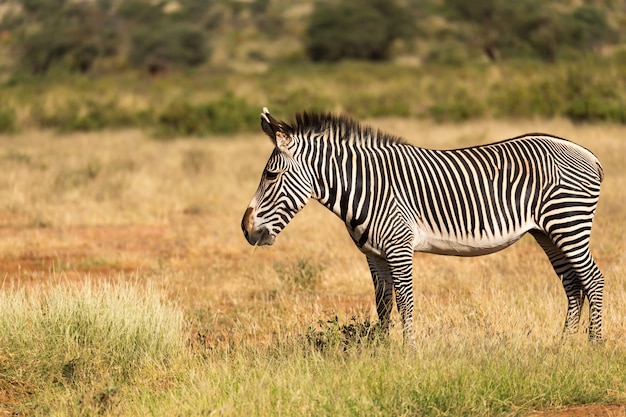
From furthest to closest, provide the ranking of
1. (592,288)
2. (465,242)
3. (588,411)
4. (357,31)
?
(357,31), (592,288), (465,242), (588,411)

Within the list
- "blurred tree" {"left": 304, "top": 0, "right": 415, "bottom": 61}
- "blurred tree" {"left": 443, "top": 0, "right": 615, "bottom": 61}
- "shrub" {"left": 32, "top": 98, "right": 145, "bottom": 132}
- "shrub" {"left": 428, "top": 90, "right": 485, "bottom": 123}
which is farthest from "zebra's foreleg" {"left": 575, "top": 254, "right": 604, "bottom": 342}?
"blurred tree" {"left": 304, "top": 0, "right": 415, "bottom": 61}

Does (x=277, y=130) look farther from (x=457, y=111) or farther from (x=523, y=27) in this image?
(x=523, y=27)

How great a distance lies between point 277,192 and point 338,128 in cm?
74

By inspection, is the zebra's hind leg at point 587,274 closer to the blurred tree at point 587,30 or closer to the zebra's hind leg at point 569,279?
the zebra's hind leg at point 569,279

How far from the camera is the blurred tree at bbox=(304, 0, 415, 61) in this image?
5475 cm

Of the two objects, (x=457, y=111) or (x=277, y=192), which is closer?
(x=277, y=192)

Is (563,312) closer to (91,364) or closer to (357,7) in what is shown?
(91,364)

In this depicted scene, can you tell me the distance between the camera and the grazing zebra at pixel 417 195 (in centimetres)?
639

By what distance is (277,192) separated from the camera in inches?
251

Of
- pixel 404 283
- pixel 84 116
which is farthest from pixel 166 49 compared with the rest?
pixel 404 283

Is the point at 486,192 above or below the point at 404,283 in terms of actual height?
above

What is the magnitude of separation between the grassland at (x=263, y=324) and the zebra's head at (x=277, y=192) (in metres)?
0.85

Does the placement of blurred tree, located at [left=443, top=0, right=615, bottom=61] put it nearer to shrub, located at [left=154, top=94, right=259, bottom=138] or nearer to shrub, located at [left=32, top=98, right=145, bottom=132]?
shrub, located at [left=154, top=94, right=259, bottom=138]

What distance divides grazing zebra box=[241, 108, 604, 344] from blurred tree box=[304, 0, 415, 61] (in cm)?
4825
